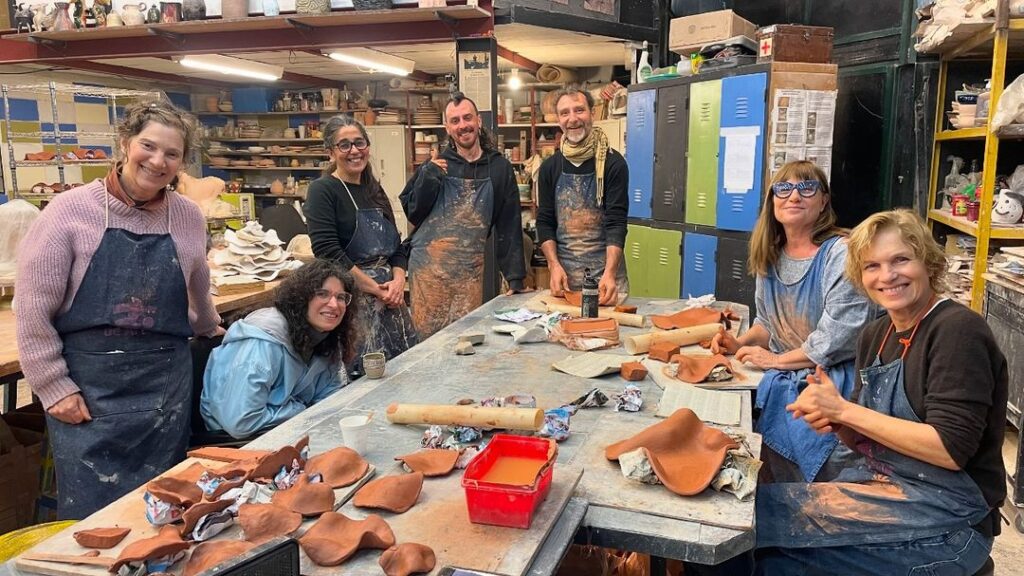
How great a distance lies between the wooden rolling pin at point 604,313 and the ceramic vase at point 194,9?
5619 mm

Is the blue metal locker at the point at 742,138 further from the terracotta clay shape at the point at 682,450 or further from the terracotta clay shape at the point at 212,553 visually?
the terracotta clay shape at the point at 212,553

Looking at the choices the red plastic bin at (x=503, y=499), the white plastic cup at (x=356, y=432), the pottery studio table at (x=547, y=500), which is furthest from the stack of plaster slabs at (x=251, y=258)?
the red plastic bin at (x=503, y=499)

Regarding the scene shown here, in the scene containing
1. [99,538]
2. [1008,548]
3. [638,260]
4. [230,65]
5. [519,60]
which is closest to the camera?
[99,538]

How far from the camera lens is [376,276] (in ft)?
12.7

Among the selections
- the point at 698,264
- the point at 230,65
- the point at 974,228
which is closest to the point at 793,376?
the point at 974,228

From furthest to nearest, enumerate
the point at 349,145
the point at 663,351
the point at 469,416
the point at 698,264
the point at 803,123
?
1. the point at 698,264
2. the point at 803,123
3. the point at 349,145
4. the point at 663,351
5. the point at 469,416

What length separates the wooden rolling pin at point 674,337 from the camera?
3.03 m

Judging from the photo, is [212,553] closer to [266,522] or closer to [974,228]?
[266,522]

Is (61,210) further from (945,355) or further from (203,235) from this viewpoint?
(945,355)

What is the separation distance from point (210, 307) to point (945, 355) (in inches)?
101

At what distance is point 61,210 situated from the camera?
2.34 m

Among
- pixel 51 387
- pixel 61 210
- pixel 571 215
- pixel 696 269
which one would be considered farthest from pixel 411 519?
pixel 696 269

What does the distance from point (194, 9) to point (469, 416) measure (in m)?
6.85

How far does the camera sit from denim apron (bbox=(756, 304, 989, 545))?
1.89 metres
